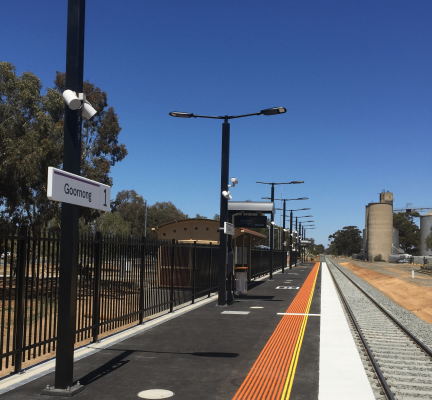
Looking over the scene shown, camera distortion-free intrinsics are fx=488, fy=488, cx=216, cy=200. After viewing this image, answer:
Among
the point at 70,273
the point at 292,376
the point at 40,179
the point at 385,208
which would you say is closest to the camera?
the point at 70,273

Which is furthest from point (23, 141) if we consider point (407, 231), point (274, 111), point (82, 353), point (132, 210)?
point (407, 231)

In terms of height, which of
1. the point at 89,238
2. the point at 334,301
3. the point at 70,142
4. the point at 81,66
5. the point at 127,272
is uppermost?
the point at 81,66

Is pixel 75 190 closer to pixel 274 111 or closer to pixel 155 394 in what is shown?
pixel 155 394

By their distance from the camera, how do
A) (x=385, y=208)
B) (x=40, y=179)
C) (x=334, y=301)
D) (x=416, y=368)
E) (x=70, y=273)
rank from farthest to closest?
(x=385, y=208) → (x=40, y=179) → (x=334, y=301) → (x=416, y=368) → (x=70, y=273)

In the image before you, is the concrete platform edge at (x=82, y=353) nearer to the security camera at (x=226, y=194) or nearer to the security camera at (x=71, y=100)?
the security camera at (x=71, y=100)

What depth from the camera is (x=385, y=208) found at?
13562 cm

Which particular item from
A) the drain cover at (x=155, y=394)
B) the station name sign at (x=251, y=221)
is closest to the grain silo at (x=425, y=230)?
the station name sign at (x=251, y=221)

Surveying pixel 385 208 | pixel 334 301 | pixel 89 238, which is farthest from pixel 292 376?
pixel 385 208

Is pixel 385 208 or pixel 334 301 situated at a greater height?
pixel 385 208

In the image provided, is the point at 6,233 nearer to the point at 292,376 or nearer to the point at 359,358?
the point at 292,376

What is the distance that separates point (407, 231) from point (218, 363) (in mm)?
178783

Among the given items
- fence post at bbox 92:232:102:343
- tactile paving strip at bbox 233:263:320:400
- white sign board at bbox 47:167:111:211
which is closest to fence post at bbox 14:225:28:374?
white sign board at bbox 47:167:111:211

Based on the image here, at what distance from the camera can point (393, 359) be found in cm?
997

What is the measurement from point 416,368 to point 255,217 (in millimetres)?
14474
